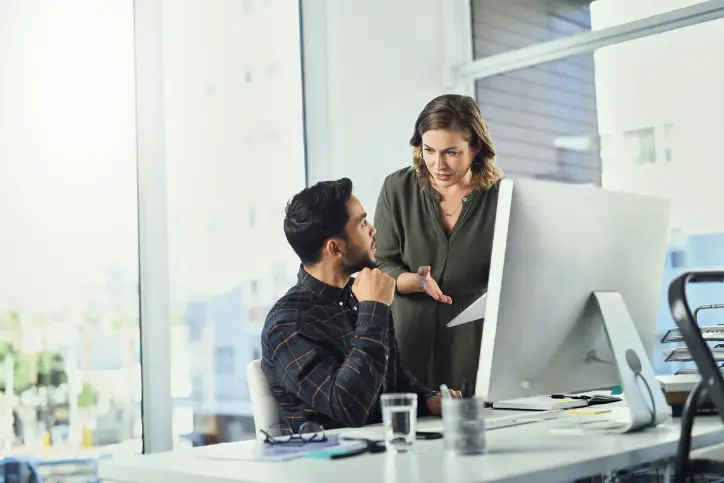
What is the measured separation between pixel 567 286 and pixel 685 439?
386mm

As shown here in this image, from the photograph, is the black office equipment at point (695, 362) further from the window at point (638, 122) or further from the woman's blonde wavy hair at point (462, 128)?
the window at point (638, 122)

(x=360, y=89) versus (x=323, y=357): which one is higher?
(x=360, y=89)

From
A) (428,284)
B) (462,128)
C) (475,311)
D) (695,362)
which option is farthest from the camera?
(462,128)

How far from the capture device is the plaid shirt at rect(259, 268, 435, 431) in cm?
191

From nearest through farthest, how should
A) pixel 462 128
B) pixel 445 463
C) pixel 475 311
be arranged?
pixel 445 463
pixel 475 311
pixel 462 128

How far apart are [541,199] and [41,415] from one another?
7.05ft

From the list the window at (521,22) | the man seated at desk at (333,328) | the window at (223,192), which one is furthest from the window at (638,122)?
the man seated at desk at (333,328)

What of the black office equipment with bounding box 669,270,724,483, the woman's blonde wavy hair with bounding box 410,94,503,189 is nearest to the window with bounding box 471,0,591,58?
the woman's blonde wavy hair with bounding box 410,94,503,189

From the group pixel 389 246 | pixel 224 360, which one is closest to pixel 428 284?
pixel 389 246

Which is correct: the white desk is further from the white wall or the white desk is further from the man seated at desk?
the white wall

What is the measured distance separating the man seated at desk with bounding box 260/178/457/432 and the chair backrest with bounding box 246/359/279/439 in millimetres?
14

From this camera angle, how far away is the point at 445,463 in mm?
1369

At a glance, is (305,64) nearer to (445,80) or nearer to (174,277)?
(445,80)

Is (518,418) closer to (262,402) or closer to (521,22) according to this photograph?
(262,402)
